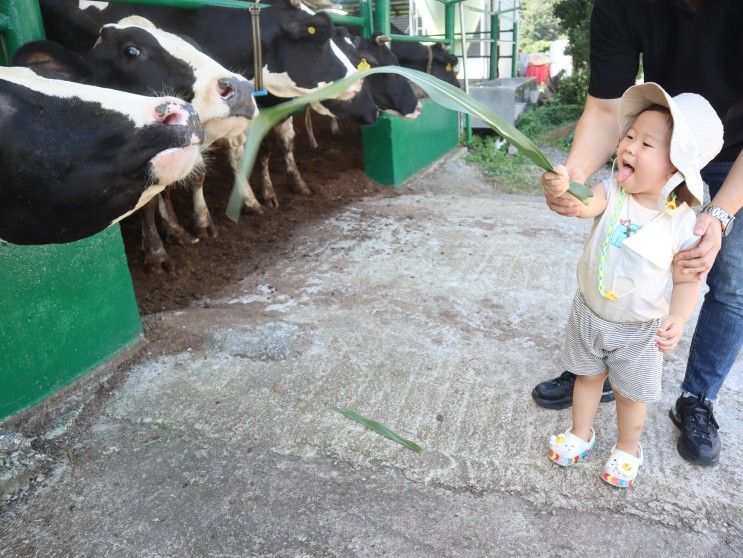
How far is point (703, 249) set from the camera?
1.54 meters

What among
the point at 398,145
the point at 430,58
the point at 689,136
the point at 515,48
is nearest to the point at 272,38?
the point at 398,145

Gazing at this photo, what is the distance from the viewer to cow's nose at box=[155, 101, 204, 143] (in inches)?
64.1

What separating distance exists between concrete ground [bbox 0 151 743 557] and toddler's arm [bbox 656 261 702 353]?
561 mm

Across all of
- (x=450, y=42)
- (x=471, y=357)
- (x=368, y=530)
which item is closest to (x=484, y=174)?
(x=450, y=42)

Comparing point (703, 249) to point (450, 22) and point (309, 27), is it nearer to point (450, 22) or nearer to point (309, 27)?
point (309, 27)

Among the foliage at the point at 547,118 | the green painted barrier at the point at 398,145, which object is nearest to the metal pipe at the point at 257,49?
the green painted barrier at the point at 398,145

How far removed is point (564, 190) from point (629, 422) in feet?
2.61

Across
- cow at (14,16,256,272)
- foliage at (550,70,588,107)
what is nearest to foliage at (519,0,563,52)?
foliage at (550,70,588,107)

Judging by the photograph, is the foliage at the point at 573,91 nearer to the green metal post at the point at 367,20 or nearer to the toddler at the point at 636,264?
the green metal post at the point at 367,20

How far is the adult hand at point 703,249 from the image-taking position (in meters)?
1.53

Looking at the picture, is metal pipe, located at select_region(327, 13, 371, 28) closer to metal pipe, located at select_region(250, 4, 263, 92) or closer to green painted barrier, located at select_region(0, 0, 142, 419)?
metal pipe, located at select_region(250, 4, 263, 92)

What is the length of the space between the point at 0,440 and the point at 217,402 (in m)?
0.69

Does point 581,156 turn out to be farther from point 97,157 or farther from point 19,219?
point 19,219

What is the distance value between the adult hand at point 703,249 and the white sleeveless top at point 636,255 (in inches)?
1.1
